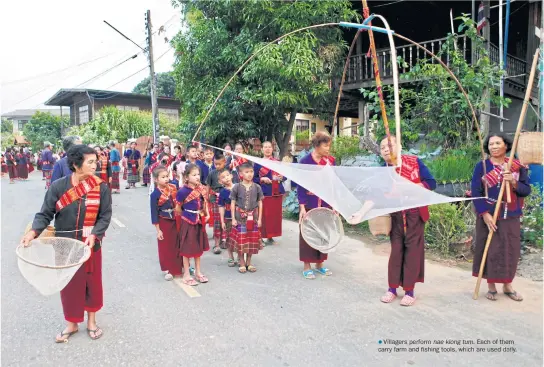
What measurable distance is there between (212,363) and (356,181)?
2018 millimetres

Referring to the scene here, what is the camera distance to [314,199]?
16.0 feet

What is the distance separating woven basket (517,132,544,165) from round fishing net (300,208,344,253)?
380cm

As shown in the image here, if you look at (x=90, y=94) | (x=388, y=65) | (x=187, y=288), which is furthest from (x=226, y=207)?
(x=90, y=94)

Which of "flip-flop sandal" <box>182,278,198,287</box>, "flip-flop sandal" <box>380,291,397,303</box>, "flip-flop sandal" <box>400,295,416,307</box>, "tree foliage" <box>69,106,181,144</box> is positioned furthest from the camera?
"tree foliage" <box>69,106,181,144</box>

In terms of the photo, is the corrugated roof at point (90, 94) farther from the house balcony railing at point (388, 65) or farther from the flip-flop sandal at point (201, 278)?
the flip-flop sandal at point (201, 278)

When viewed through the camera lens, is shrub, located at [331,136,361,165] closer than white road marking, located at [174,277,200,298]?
No

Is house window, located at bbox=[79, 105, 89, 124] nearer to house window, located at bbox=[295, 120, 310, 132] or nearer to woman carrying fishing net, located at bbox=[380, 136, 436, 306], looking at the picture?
house window, located at bbox=[295, 120, 310, 132]

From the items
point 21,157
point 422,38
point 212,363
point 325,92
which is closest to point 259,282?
point 212,363

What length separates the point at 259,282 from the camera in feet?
15.8

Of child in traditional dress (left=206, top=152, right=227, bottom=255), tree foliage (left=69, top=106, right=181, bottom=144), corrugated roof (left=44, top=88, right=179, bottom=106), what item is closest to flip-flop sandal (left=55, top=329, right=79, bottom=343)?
child in traditional dress (left=206, top=152, right=227, bottom=255)

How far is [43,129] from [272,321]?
36.4 metres

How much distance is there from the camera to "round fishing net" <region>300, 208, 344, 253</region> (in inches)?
178

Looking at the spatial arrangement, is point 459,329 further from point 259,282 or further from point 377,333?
point 259,282

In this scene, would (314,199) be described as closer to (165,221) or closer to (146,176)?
(165,221)
